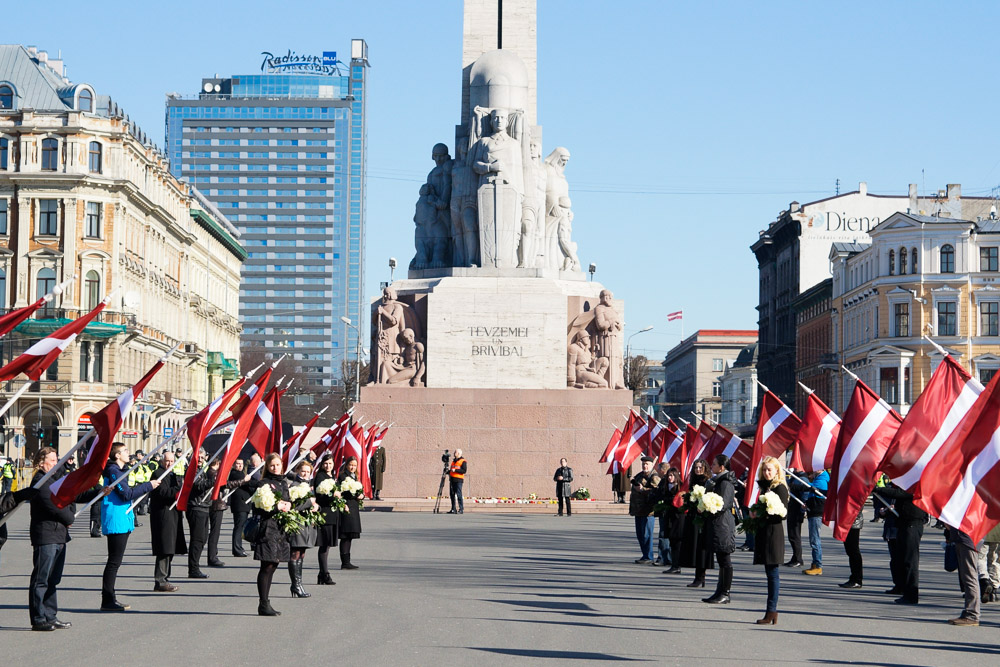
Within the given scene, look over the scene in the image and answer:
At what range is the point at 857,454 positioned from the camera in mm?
16578

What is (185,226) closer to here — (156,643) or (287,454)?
(287,454)

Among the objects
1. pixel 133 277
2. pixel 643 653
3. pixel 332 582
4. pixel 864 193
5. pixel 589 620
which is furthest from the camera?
pixel 864 193

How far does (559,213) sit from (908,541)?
2254 cm

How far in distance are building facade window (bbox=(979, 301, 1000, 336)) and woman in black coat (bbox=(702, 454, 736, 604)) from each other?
66295mm

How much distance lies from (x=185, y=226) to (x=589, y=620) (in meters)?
84.0

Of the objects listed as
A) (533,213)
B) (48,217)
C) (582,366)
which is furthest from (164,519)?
(48,217)

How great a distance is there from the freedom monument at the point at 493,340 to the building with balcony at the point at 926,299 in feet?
150

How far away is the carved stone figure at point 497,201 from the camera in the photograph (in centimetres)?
3769

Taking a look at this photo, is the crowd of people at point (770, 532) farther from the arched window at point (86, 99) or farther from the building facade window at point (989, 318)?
the arched window at point (86, 99)

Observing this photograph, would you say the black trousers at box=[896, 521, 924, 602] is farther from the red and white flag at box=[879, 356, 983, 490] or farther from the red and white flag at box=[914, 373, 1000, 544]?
the red and white flag at box=[914, 373, 1000, 544]

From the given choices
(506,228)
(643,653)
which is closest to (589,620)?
(643,653)

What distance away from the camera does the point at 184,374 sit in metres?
96.1

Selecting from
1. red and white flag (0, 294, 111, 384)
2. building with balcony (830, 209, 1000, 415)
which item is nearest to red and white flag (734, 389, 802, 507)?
red and white flag (0, 294, 111, 384)

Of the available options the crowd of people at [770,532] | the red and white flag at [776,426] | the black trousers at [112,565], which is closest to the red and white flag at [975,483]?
the crowd of people at [770,532]
